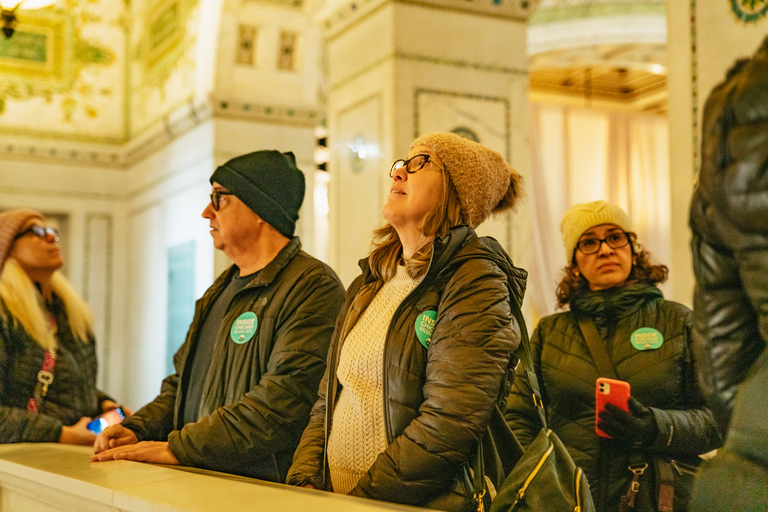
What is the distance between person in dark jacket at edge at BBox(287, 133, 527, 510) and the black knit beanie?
24.9 inches

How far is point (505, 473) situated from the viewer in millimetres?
2068

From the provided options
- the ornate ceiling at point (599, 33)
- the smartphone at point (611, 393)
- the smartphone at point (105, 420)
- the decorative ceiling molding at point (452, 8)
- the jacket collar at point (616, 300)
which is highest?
the ornate ceiling at point (599, 33)

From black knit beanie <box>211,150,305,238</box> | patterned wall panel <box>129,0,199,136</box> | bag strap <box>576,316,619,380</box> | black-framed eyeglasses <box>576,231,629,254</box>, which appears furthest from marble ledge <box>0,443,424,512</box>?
patterned wall panel <box>129,0,199,136</box>

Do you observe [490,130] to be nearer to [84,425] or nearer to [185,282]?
[84,425]

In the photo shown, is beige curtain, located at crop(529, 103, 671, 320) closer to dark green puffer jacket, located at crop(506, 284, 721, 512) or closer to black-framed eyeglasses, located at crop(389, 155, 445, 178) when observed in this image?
dark green puffer jacket, located at crop(506, 284, 721, 512)

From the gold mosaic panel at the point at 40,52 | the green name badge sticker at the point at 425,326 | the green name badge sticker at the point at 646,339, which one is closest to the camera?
the green name badge sticker at the point at 425,326

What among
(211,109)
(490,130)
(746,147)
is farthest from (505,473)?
(211,109)

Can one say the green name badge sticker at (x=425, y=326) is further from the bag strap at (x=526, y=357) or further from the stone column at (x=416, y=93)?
the stone column at (x=416, y=93)

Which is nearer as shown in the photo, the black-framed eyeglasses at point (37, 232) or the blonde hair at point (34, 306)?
the blonde hair at point (34, 306)

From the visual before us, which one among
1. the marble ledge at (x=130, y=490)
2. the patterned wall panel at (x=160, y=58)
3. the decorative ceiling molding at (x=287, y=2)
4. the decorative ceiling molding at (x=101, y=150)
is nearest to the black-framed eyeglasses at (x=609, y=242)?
the marble ledge at (x=130, y=490)

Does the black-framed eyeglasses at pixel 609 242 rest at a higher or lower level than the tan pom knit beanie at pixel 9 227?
lower

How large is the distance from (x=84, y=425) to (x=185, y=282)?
3809mm

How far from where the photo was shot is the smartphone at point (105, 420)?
11.3 ft

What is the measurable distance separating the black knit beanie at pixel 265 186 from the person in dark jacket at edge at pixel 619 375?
39.1 inches
